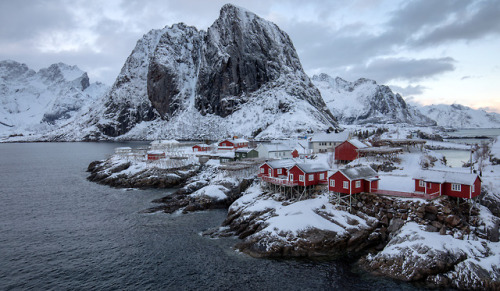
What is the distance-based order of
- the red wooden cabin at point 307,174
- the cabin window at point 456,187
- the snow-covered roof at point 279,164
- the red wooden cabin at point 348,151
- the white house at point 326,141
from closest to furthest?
the cabin window at point 456,187, the red wooden cabin at point 307,174, the snow-covered roof at point 279,164, the red wooden cabin at point 348,151, the white house at point 326,141

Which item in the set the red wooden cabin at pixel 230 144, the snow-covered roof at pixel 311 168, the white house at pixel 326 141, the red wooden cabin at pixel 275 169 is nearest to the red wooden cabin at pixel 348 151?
the white house at pixel 326 141

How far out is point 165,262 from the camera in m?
32.3

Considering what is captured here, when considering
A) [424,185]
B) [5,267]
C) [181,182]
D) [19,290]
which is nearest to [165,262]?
[19,290]

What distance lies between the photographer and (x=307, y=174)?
151 feet

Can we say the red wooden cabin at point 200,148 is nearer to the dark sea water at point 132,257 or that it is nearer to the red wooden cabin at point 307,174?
the dark sea water at point 132,257

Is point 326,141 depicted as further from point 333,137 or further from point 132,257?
point 132,257

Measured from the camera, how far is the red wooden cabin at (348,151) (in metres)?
62.9

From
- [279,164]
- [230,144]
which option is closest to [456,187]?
[279,164]

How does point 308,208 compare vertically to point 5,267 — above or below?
above

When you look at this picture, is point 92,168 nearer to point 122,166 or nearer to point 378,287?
point 122,166

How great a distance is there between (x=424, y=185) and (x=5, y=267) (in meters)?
49.1

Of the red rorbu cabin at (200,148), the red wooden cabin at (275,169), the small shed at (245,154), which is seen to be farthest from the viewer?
the red rorbu cabin at (200,148)

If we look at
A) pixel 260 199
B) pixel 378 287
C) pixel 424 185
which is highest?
pixel 424 185

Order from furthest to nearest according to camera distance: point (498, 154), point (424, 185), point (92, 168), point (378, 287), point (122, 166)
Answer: point (92, 168)
point (122, 166)
point (498, 154)
point (424, 185)
point (378, 287)
